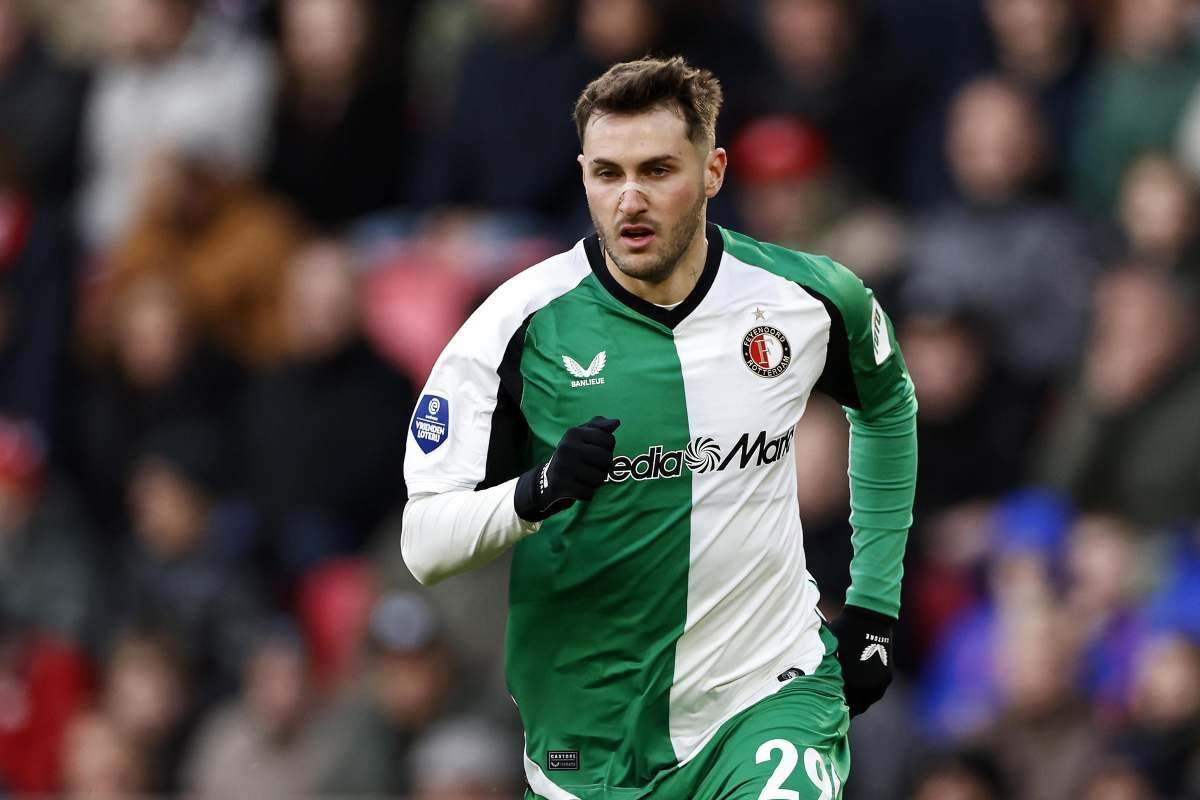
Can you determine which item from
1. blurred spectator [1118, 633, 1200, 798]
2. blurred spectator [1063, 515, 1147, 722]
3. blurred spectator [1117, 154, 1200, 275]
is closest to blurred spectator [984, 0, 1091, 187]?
blurred spectator [1117, 154, 1200, 275]

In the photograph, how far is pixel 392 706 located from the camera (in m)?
11.2

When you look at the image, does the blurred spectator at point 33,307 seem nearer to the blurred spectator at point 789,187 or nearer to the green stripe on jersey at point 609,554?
the blurred spectator at point 789,187

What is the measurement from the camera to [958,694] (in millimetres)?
10281

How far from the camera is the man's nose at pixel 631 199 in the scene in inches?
235

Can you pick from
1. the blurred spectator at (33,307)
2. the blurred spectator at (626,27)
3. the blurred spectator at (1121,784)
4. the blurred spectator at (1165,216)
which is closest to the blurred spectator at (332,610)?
the blurred spectator at (33,307)

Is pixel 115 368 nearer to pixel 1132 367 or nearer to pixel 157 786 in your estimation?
pixel 157 786

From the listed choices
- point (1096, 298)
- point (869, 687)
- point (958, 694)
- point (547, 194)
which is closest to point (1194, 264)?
point (1096, 298)

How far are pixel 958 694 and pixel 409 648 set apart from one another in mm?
2668

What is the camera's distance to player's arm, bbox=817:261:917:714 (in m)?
6.48

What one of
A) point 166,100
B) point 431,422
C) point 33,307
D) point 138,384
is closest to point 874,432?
point 431,422

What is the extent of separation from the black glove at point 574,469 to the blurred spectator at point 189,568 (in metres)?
6.87

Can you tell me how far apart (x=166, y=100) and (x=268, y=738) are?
4.13 meters

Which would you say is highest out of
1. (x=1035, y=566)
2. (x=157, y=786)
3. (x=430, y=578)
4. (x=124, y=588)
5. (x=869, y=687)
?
(x=430, y=578)

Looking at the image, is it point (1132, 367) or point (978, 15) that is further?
point (978, 15)
